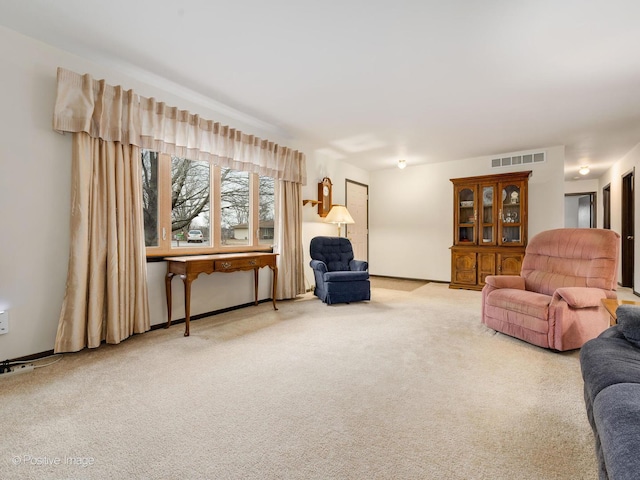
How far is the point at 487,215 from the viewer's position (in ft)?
17.8

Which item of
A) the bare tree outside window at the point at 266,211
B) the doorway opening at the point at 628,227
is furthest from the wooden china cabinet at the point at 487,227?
the bare tree outside window at the point at 266,211

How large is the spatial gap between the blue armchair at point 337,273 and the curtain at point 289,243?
9.9 inches

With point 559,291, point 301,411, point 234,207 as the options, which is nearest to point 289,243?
point 234,207

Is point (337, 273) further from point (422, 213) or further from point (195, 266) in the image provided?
point (422, 213)

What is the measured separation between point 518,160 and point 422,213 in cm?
185

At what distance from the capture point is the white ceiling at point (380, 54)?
203cm

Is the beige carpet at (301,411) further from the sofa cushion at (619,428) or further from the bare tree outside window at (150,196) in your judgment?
the bare tree outside window at (150,196)

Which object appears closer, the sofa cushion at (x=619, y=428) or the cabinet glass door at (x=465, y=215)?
the sofa cushion at (x=619, y=428)

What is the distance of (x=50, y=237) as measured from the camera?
2.44m

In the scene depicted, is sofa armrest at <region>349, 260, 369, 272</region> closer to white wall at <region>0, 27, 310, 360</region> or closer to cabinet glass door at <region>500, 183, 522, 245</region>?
cabinet glass door at <region>500, 183, 522, 245</region>

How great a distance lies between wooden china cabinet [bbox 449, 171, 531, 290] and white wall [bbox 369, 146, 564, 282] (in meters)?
0.37

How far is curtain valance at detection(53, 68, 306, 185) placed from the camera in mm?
2444

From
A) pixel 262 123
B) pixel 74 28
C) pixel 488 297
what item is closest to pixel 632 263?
pixel 488 297

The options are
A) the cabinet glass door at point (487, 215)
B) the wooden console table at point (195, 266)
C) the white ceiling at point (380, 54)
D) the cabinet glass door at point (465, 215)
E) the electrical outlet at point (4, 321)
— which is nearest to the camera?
the white ceiling at point (380, 54)
